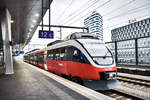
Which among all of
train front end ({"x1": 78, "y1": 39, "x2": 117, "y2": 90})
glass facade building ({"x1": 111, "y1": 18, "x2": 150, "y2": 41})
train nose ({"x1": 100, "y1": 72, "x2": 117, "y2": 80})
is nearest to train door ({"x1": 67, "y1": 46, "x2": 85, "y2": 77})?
train front end ({"x1": 78, "y1": 39, "x2": 117, "y2": 90})

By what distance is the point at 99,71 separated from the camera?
245 inches

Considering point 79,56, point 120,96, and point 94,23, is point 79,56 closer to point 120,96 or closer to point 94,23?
point 120,96


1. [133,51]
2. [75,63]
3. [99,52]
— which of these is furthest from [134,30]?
[75,63]

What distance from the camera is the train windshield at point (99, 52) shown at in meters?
A: 6.62

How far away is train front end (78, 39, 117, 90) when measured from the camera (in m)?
6.21

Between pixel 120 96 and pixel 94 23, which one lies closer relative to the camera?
pixel 120 96

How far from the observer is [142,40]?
11.5 meters

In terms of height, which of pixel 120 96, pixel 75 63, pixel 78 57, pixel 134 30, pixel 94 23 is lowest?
pixel 120 96

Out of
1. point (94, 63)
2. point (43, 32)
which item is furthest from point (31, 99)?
point (43, 32)

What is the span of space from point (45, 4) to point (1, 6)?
3.44 meters

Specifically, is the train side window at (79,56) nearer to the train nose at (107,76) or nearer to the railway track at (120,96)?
the train nose at (107,76)

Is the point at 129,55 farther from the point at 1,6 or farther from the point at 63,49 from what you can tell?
the point at 1,6

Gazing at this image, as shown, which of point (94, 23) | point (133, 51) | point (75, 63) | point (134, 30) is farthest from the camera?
point (94, 23)

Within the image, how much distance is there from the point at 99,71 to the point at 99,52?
116cm
